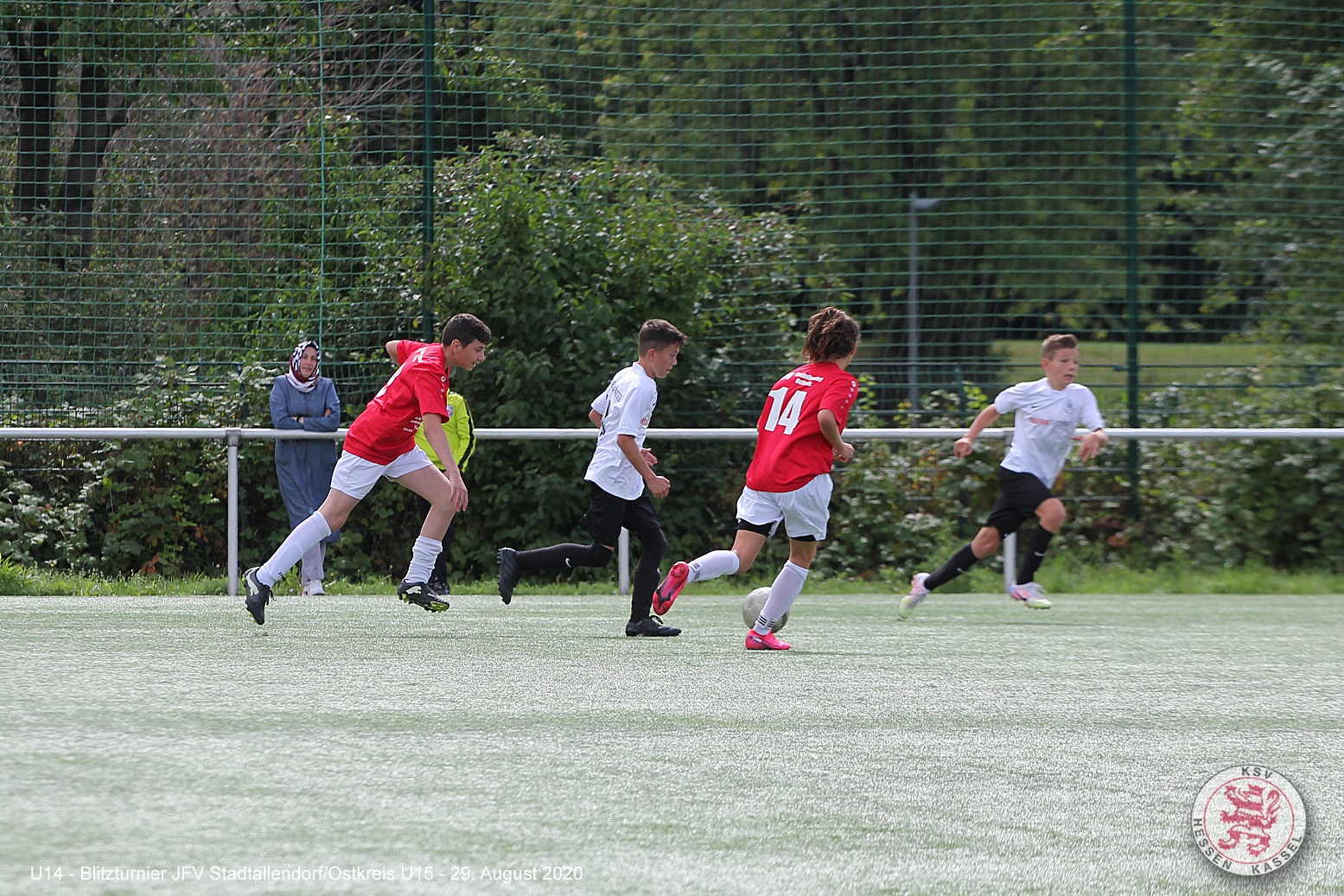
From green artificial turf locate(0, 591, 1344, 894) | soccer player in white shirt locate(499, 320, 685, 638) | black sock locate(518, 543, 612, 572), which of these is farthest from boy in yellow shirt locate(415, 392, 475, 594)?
green artificial turf locate(0, 591, 1344, 894)

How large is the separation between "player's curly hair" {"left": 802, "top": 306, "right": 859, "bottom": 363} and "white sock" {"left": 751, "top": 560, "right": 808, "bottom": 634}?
961mm

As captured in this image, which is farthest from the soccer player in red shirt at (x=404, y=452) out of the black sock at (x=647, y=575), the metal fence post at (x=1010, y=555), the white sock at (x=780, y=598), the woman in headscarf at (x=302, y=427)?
the metal fence post at (x=1010, y=555)

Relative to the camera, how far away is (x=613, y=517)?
22.9 feet

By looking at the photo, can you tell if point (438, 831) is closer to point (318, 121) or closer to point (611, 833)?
point (611, 833)

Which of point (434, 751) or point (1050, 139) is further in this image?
point (1050, 139)

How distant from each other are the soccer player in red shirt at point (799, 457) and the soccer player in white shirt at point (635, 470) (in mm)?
304

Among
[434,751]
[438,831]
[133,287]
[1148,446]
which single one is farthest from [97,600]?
[1148,446]

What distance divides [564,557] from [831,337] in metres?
1.87

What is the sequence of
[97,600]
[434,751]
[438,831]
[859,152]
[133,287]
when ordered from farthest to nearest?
1. [859,152]
2. [133,287]
3. [97,600]
4. [434,751]
5. [438,831]

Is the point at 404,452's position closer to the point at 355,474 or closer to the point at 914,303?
the point at 355,474

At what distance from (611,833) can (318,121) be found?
9.13 metres

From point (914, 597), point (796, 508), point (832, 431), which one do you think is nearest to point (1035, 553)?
point (914, 597)

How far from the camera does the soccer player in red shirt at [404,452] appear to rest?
6863mm

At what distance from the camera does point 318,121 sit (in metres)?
11.1
